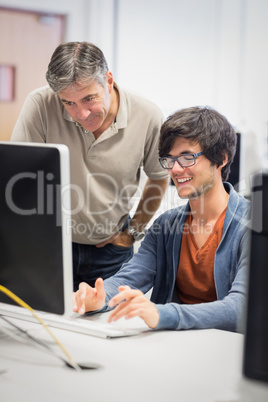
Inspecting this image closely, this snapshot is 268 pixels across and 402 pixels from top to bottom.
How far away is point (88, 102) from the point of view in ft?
5.89

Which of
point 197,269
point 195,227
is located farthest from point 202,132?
point 197,269

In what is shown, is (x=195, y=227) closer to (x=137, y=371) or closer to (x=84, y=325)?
(x=84, y=325)

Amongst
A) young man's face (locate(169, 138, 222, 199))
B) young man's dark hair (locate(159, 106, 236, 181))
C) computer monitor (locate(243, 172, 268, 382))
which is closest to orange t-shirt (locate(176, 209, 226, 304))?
young man's face (locate(169, 138, 222, 199))

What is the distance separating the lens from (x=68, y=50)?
177 centimetres

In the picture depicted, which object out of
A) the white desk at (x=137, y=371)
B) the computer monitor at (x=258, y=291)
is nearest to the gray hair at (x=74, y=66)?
the white desk at (x=137, y=371)

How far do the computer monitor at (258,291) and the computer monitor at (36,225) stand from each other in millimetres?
412

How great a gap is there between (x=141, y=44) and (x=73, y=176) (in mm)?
2825

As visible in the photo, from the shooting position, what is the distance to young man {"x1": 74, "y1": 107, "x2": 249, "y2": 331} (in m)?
1.62

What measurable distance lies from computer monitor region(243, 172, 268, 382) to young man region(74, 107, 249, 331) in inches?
31.2

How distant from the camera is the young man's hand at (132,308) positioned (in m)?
1.25

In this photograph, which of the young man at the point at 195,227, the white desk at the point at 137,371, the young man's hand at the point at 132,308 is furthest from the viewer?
the young man at the point at 195,227

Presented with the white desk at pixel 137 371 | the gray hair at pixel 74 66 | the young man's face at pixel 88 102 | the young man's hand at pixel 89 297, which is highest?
the gray hair at pixel 74 66

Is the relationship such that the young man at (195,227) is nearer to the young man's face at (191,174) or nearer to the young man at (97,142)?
the young man's face at (191,174)

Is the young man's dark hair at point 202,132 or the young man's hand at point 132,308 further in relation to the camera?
the young man's dark hair at point 202,132
